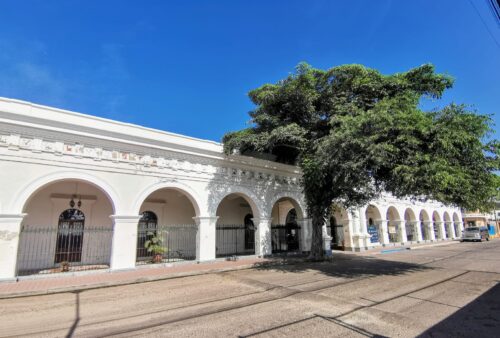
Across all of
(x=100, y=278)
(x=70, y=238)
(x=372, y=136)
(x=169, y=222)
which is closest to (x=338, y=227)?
(x=169, y=222)

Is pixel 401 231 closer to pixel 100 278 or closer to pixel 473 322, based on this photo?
pixel 473 322

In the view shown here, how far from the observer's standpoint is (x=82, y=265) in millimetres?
12633

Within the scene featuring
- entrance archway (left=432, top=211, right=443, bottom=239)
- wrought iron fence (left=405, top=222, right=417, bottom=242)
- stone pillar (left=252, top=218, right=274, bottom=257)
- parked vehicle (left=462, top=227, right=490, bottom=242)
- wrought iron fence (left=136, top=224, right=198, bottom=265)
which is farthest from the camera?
entrance archway (left=432, top=211, right=443, bottom=239)

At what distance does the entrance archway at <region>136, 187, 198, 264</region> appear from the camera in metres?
14.7

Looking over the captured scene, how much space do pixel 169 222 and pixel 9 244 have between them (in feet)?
25.2

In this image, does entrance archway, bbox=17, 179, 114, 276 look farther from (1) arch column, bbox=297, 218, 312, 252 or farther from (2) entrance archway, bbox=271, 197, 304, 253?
(1) arch column, bbox=297, 218, 312, 252

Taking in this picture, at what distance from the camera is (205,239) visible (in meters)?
13.1

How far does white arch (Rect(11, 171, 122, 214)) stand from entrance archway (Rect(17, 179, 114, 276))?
1.36 m

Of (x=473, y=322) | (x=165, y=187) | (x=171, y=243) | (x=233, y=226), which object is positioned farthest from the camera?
(x=233, y=226)

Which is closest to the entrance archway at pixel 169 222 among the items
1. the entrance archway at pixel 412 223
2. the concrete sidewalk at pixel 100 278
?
the concrete sidewalk at pixel 100 278

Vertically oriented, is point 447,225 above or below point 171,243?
above

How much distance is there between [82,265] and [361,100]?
47.4ft

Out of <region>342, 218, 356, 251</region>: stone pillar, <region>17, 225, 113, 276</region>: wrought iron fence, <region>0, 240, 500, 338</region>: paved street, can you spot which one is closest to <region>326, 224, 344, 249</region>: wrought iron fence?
<region>342, 218, 356, 251</region>: stone pillar

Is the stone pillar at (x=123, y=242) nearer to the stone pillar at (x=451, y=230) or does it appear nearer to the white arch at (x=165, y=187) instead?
the white arch at (x=165, y=187)
